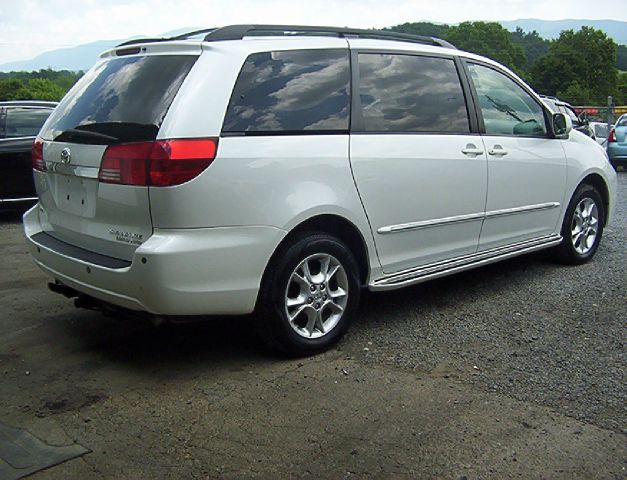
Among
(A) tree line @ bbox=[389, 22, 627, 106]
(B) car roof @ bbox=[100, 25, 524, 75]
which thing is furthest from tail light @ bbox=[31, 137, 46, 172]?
(A) tree line @ bbox=[389, 22, 627, 106]

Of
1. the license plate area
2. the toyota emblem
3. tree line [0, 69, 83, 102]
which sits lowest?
the license plate area

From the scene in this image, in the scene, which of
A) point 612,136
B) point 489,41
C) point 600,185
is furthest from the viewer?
point 489,41

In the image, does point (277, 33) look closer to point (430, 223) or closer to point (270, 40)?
point (270, 40)

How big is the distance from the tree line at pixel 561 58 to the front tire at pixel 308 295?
2671 inches

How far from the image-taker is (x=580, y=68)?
78250 millimetres

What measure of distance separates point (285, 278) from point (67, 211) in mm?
1366

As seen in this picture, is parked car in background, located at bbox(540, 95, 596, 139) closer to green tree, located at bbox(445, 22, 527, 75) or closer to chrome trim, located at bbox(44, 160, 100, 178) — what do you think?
chrome trim, located at bbox(44, 160, 100, 178)

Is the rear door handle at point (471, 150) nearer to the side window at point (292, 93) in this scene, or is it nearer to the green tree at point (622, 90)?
the side window at point (292, 93)

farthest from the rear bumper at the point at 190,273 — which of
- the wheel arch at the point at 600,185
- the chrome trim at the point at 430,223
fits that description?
the wheel arch at the point at 600,185

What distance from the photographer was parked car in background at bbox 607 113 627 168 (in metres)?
16.2

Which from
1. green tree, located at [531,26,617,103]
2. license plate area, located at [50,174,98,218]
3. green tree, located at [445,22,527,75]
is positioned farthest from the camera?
green tree, located at [445,22,527,75]

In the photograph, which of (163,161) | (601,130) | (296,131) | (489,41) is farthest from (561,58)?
(163,161)

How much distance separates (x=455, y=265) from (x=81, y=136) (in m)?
2.65

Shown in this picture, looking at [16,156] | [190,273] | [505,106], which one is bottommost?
[190,273]
